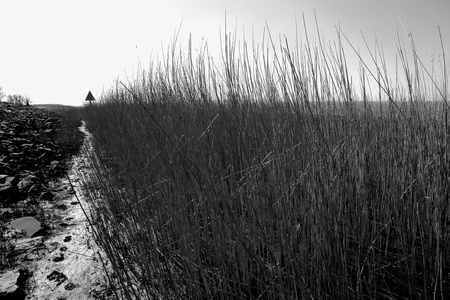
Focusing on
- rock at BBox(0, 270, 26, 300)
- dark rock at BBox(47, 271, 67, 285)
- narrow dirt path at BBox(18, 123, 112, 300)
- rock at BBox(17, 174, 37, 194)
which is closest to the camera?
rock at BBox(0, 270, 26, 300)

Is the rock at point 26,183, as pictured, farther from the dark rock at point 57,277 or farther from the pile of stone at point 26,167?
the dark rock at point 57,277

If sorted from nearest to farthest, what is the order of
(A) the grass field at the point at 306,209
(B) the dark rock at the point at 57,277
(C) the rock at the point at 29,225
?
(A) the grass field at the point at 306,209 < (B) the dark rock at the point at 57,277 < (C) the rock at the point at 29,225

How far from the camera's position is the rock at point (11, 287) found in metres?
1.68

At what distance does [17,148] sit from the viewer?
559 cm

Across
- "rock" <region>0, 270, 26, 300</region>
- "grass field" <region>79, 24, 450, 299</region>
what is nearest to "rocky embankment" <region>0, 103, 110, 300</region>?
"rock" <region>0, 270, 26, 300</region>

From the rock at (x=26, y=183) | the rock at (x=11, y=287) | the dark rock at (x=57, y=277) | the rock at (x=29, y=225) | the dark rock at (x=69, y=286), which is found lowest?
the dark rock at (x=69, y=286)

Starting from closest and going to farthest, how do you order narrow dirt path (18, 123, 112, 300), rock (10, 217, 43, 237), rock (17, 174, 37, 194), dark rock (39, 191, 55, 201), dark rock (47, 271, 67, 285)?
narrow dirt path (18, 123, 112, 300) < dark rock (47, 271, 67, 285) < rock (10, 217, 43, 237) < dark rock (39, 191, 55, 201) < rock (17, 174, 37, 194)

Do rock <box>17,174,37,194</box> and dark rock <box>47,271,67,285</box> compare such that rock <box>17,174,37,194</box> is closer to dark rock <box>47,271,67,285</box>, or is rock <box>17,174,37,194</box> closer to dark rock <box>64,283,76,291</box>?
dark rock <box>47,271,67,285</box>

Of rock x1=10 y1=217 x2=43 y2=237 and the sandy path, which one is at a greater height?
rock x1=10 y1=217 x2=43 y2=237

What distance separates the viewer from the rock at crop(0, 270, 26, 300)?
1.68m

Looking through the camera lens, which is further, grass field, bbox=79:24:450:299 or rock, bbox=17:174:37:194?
rock, bbox=17:174:37:194

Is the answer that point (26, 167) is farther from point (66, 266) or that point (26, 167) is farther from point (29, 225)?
point (66, 266)

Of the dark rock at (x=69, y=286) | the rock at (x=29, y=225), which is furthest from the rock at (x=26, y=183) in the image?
the dark rock at (x=69, y=286)

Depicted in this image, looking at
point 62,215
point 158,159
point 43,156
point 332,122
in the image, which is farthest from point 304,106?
point 43,156
